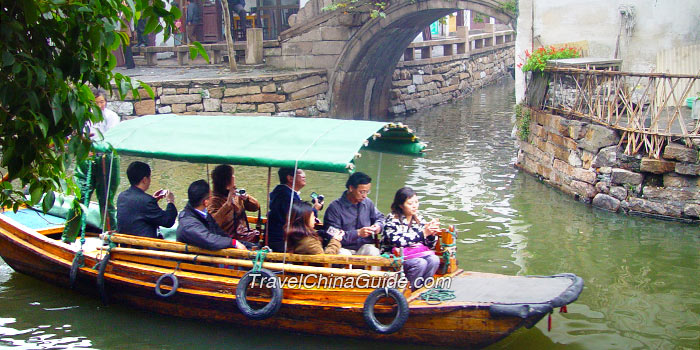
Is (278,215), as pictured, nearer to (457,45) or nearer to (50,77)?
(50,77)

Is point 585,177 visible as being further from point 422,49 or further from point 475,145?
point 422,49

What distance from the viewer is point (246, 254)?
574cm

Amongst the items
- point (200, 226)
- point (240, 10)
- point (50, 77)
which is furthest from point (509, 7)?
point (50, 77)

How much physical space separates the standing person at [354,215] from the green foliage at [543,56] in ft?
20.0

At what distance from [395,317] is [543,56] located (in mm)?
7262

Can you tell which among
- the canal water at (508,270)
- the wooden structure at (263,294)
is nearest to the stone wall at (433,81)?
the canal water at (508,270)

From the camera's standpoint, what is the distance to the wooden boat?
523cm

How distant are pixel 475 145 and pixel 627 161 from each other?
5.50 metres

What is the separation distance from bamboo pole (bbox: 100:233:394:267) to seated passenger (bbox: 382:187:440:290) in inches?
9.6

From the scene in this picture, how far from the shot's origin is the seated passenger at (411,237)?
5570 millimetres

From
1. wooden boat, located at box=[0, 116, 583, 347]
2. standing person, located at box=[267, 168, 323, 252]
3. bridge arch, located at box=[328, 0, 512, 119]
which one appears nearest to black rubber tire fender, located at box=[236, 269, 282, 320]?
wooden boat, located at box=[0, 116, 583, 347]

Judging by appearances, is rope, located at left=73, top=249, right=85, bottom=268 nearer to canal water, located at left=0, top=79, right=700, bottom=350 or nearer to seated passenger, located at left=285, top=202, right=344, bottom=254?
canal water, located at left=0, top=79, right=700, bottom=350

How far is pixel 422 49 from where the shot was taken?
2153 cm

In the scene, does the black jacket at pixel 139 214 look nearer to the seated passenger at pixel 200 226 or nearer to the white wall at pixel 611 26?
the seated passenger at pixel 200 226
